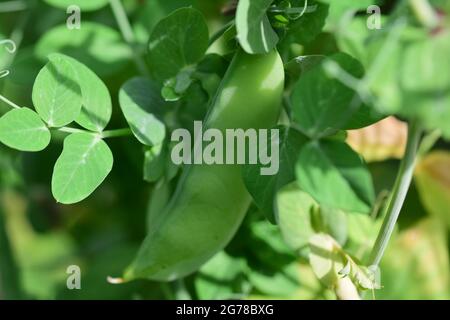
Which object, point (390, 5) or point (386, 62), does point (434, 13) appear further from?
point (390, 5)

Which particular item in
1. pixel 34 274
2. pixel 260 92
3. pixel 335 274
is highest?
pixel 260 92

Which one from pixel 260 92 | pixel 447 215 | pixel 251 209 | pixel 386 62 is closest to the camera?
pixel 386 62

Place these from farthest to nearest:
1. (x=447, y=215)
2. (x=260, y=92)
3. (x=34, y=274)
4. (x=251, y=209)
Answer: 1. (x=34, y=274)
2. (x=447, y=215)
3. (x=251, y=209)
4. (x=260, y=92)

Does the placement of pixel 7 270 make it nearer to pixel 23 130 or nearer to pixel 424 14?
pixel 23 130

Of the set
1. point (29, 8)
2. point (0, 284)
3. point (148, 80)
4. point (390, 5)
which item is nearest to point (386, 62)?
point (148, 80)

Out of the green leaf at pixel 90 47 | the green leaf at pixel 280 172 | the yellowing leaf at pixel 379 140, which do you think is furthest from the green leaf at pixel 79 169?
the yellowing leaf at pixel 379 140

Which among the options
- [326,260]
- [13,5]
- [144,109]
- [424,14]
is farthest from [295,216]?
[13,5]

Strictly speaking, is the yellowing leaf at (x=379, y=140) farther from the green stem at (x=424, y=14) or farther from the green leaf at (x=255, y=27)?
the green stem at (x=424, y=14)

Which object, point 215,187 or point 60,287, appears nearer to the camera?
point 215,187
